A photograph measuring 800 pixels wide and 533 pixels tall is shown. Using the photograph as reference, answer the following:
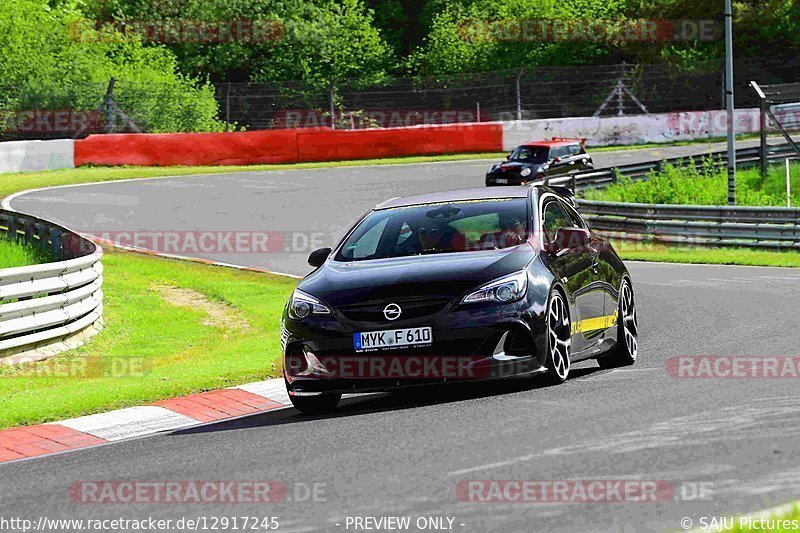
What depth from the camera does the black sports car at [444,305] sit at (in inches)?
375

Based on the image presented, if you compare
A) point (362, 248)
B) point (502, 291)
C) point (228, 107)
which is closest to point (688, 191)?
point (228, 107)

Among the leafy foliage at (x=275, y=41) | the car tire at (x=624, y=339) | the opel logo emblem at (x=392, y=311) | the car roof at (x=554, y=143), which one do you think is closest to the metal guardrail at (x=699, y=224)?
the car roof at (x=554, y=143)

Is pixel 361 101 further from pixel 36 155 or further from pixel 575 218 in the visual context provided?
pixel 575 218

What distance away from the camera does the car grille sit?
9.57 meters

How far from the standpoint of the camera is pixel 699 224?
2800 cm

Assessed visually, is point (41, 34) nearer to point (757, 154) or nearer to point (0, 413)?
point (757, 154)

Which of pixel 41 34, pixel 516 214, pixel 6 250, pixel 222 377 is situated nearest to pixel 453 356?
pixel 516 214

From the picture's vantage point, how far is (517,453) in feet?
24.5

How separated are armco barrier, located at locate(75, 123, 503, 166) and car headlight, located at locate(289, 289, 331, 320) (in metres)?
33.0

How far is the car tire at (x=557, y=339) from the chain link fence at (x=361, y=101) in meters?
35.8

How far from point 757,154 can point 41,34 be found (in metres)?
28.8

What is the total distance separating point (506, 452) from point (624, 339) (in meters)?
4.19
